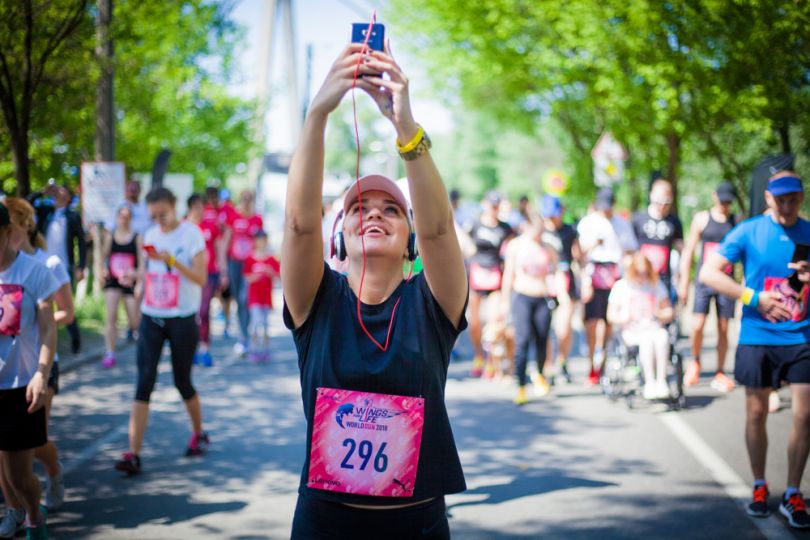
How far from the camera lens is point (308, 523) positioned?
9.00 ft

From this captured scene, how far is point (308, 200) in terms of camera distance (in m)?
2.58

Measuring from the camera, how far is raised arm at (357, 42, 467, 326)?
2387mm

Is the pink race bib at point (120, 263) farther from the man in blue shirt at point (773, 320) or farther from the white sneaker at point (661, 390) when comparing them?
the man in blue shirt at point (773, 320)

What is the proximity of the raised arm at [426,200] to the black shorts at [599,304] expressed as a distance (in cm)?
796

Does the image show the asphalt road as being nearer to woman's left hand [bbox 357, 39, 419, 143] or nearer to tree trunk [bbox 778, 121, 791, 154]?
tree trunk [bbox 778, 121, 791, 154]

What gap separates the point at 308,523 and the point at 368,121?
104 metres

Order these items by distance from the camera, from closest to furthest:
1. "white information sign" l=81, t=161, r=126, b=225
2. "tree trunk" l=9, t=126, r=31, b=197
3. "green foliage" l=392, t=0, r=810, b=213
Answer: "tree trunk" l=9, t=126, r=31, b=197, "green foliage" l=392, t=0, r=810, b=213, "white information sign" l=81, t=161, r=126, b=225

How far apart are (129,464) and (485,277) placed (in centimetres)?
589

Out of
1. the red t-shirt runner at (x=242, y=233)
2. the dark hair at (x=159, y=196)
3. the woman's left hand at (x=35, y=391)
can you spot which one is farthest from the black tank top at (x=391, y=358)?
the red t-shirt runner at (x=242, y=233)

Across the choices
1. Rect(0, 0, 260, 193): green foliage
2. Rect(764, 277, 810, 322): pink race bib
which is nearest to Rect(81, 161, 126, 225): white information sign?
Rect(0, 0, 260, 193): green foliage

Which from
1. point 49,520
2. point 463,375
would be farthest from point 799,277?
point 463,375

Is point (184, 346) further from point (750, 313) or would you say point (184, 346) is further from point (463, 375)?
point (463, 375)

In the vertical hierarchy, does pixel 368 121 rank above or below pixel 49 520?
above

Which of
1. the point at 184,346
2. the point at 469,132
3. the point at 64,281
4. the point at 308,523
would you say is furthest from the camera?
the point at 469,132
